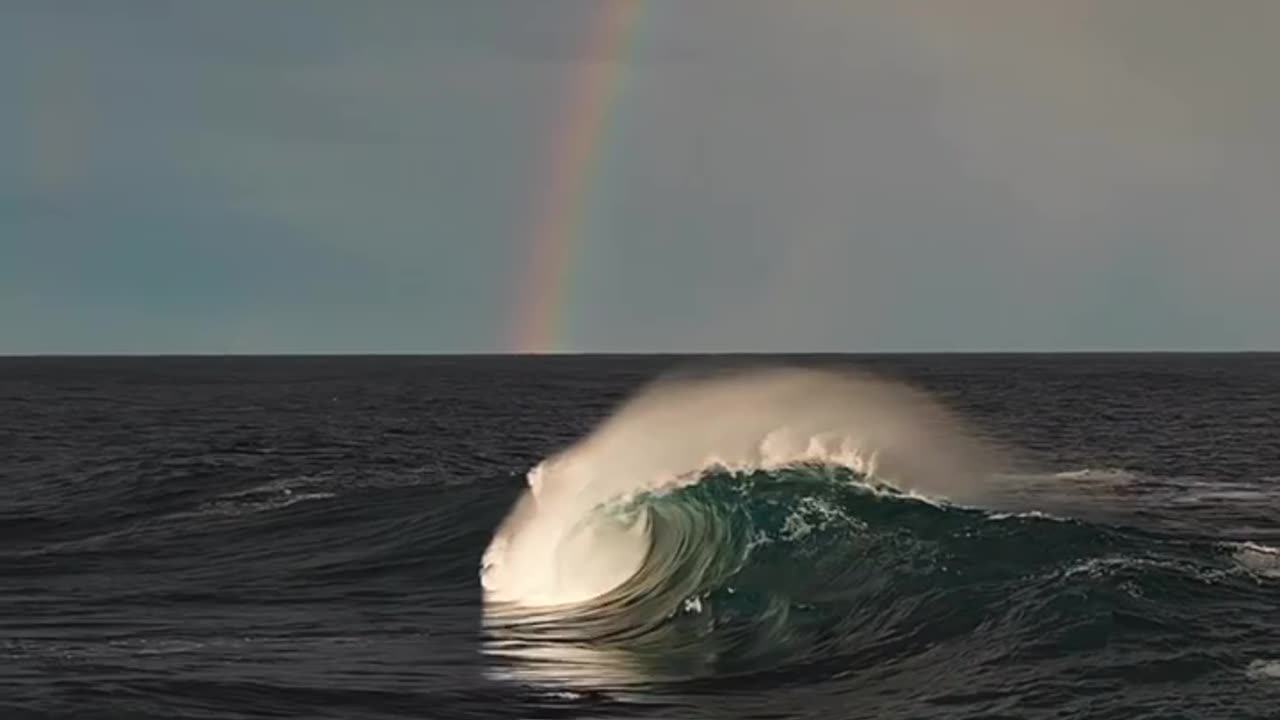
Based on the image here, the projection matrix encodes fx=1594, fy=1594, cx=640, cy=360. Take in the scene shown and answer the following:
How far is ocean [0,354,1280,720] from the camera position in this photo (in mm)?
17016

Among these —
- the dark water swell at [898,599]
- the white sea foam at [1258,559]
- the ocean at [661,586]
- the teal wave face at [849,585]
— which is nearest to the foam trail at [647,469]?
the ocean at [661,586]

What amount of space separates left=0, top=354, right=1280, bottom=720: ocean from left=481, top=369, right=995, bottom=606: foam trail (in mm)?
130

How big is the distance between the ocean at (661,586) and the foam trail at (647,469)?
0.13m

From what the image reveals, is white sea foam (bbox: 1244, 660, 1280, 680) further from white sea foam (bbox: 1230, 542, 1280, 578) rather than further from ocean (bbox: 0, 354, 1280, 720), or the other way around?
white sea foam (bbox: 1230, 542, 1280, 578)

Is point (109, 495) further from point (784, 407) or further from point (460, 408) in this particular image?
point (460, 408)

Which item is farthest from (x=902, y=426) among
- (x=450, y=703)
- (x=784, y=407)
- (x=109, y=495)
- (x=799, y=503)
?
(x=450, y=703)

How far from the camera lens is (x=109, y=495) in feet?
145

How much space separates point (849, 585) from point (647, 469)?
11.8 metres

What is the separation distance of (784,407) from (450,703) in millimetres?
35585

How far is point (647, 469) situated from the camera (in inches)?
1336

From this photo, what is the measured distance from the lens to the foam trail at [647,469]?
86.8 feet

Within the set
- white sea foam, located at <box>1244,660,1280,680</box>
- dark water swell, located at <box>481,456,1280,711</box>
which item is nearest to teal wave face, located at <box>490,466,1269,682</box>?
dark water swell, located at <box>481,456,1280,711</box>

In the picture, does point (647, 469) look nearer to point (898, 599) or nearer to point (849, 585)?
point (849, 585)

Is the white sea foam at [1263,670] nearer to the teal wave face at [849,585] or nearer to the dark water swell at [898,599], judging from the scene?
the dark water swell at [898,599]
